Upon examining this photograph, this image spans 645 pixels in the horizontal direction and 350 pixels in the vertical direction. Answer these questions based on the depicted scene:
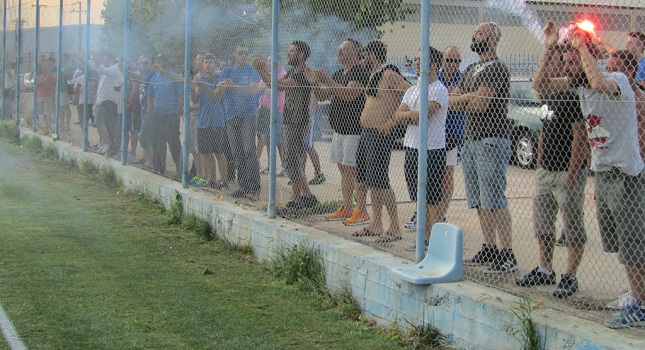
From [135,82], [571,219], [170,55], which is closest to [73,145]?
[135,82]

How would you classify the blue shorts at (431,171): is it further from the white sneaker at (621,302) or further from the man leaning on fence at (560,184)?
the white sneaker at (621,302)

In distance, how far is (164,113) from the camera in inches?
460

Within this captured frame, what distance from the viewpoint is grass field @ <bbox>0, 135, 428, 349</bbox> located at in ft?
17.8

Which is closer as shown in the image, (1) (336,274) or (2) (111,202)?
(1) (336,274)

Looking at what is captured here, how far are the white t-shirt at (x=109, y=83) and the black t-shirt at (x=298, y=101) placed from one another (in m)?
6.34

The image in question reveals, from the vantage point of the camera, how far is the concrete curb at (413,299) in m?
4.53

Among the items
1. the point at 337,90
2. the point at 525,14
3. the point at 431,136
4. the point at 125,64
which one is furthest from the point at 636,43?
the point at 125,64

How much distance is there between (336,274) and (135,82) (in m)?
7.40

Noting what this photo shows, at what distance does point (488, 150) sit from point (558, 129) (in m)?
0.67

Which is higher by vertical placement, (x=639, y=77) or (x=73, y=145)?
(x=639, y=77)

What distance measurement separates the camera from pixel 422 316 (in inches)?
216

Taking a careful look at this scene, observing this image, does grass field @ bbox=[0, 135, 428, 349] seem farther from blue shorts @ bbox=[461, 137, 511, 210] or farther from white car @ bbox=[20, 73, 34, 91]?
white car @ bbox=[20, 73, 34, 91]

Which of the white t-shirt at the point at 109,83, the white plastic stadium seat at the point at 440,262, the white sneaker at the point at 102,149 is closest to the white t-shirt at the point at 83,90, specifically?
the white t-shirt at the point at 109,83

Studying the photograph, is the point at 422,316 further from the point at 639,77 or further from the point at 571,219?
the point at 639,77
